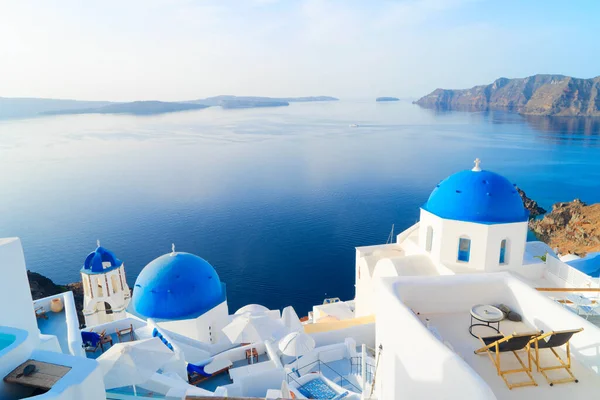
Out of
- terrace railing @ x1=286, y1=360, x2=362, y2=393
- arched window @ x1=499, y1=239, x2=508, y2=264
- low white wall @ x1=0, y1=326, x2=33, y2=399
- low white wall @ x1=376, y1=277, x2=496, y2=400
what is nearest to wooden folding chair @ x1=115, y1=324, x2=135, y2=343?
terrace railing @ x1=286, y1=360, x2=362, y2=393

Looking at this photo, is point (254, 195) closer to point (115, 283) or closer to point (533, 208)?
point (115, 283)

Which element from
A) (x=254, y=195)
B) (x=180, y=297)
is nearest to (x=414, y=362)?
(x=180, y=297)

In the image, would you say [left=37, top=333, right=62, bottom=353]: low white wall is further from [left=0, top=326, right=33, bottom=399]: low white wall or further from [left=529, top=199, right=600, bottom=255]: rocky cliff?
[left=529, top=199, right=600, bottom=255]: rocky cliff

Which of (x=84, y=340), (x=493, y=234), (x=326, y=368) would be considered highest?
(x=493, y=234)

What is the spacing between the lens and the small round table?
5.70 metres

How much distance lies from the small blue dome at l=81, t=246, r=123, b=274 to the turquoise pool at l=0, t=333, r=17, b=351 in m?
12.2

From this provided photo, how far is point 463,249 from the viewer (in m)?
14.3

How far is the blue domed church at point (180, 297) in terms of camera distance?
14117mm

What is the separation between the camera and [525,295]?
240 inches

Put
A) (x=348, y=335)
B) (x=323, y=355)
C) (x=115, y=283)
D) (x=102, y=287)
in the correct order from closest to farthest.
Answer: (x=323, y=355) < (x=348, y=335) < (x=102, y=287) < (x=115, y=283)

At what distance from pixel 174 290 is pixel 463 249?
10.3 meters

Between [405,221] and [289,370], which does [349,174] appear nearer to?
[405,221]

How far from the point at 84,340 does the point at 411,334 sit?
36.5ft

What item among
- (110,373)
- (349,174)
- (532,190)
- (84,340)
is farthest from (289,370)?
(532,190)
